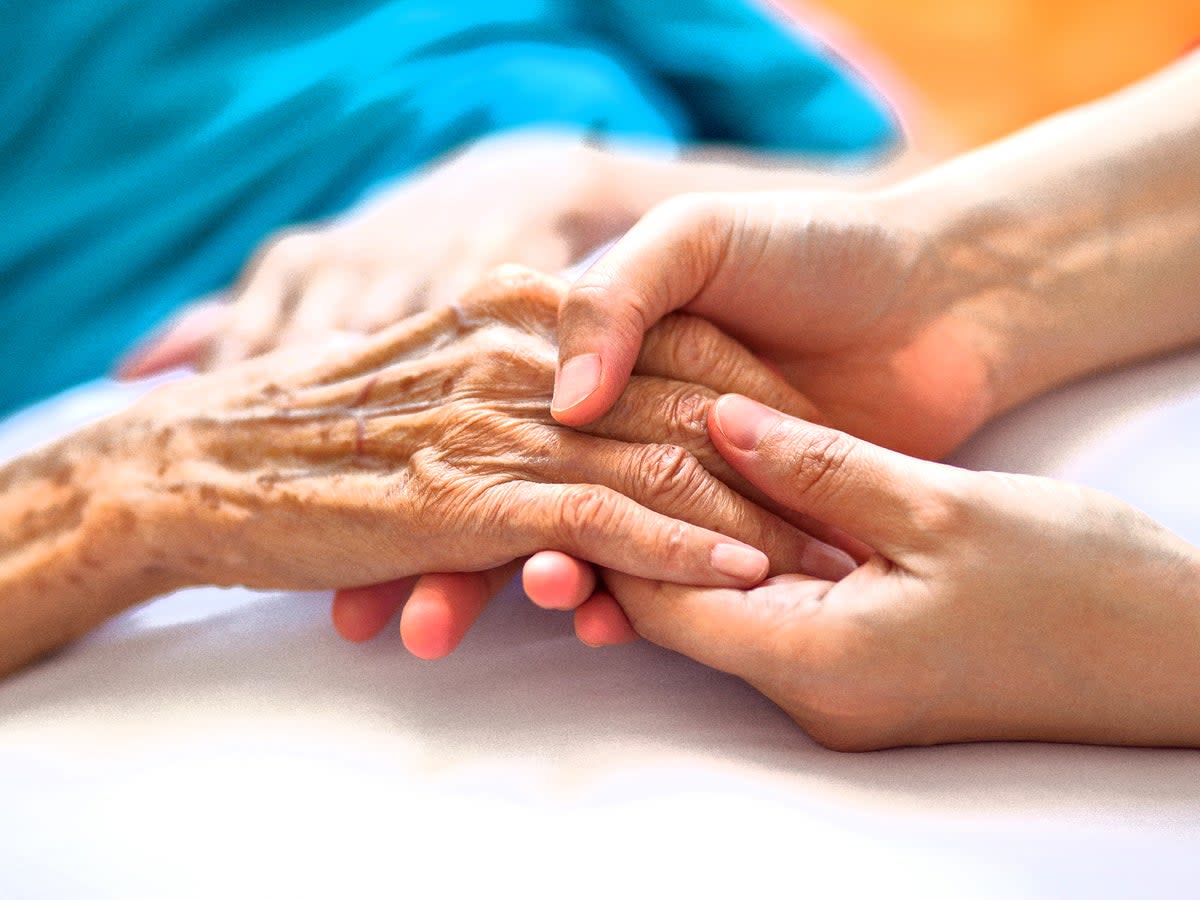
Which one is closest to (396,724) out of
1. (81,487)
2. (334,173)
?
(81,487)

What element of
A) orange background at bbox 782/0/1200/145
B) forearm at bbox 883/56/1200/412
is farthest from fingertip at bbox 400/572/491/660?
orange background at bbox 782/0/1200/145

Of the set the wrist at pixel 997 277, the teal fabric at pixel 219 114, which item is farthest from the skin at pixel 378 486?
the teal fabric at pixel 219 114

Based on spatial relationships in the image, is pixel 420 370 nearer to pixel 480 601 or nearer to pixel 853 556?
pixel 480 601

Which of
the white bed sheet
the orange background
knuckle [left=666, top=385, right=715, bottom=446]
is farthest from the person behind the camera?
the orange background

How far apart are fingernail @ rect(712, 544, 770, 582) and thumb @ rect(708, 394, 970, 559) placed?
0.19 feet

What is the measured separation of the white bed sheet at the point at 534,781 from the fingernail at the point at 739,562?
0.38 ft

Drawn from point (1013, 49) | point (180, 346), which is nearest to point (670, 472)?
point (180, 346)

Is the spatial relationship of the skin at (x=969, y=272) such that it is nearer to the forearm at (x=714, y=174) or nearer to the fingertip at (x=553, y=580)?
the fingertip at (x=553, y=580)

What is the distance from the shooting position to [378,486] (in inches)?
36.7

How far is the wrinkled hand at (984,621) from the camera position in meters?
0.75

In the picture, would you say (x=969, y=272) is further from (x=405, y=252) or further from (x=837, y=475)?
(x=405, y=252)

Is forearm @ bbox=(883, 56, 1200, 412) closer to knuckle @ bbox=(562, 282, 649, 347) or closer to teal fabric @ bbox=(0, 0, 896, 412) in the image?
knuckle @ bbox=(562, 282, 649, 347)

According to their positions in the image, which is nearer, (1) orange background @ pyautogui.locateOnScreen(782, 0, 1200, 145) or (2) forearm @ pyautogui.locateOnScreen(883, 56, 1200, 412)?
(2) forearm @ pyautogui.locateOnScreen(883, 56, 1200, 412)

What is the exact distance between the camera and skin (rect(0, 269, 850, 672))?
860 millimetres
